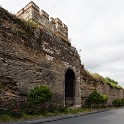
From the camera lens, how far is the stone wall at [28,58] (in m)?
12.1

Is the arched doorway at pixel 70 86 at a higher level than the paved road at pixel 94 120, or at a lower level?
higher

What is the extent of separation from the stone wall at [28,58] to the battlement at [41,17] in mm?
1311

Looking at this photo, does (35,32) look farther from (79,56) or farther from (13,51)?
(79,56)

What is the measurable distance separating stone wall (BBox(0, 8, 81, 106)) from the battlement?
4.30 feet

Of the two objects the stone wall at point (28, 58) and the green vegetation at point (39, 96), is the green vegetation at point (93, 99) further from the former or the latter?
the green vegetation at point (39, 96)

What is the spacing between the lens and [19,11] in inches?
697

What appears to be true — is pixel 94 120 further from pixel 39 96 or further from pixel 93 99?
A: pixel 93 99

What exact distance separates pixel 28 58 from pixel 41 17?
4567 millimetres

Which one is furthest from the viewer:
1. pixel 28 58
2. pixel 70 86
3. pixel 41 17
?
pixel 70 86

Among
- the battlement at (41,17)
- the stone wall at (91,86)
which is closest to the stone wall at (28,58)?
the battlement at (41,17)

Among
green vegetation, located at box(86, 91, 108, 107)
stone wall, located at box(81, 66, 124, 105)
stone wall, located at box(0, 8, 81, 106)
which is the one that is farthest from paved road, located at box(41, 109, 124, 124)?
green vegetation, located at box(86, 91, 108, 107)

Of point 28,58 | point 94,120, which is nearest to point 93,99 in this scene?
point 28,58

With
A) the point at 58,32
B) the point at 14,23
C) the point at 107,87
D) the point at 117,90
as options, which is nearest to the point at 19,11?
the point at 58,32

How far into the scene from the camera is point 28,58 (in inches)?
534
